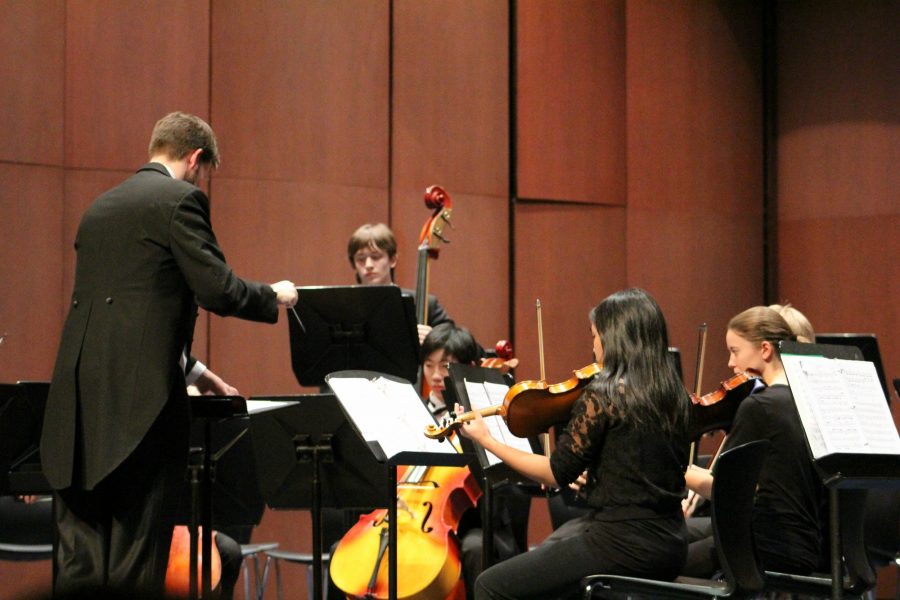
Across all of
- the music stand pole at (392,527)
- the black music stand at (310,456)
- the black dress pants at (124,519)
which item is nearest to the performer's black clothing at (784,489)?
the music stand pole at (392,527)

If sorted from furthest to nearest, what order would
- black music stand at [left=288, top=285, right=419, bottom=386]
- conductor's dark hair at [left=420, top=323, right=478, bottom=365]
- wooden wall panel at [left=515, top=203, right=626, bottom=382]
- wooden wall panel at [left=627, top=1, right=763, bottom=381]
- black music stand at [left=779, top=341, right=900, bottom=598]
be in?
wooden wall panel at [left=627, top=1, right=763, bottom=381]
wooden wall panel at [left=515, top=203, right=626, bottom=382]
conductor's dark hair at [left=420, top=323, right=478, bottom=365]
black music stand at [left=288, top=285, right=419, bottom=386]
black music stand at [left=779, top=341, right=900, bottom=598]

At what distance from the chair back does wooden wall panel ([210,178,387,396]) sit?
2.91 metres

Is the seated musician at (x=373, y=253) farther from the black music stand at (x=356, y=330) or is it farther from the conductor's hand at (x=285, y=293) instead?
the conductor's hand at (x=285, y=293)

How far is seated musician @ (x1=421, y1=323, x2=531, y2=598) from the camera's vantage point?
12.4ft

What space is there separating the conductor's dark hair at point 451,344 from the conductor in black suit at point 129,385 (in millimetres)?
1424

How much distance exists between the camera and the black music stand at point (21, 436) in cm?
328

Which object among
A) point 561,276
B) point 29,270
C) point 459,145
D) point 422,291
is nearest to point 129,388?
point 422,291

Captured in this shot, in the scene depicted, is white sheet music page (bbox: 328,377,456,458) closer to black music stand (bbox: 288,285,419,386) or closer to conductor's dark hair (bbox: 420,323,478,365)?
black music stand (bbox: 288,285,419,386)

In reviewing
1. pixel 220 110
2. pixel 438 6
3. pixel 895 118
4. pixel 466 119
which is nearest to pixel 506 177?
pixel 466 119

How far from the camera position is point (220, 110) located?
5.25 m

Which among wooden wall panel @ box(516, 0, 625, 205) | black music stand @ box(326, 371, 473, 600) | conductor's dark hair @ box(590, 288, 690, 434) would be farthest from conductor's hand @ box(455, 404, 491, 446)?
wooden wall panel @ box(516, 0, 625, 205)

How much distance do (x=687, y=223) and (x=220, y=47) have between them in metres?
2.72

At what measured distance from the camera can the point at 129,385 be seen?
283 cm

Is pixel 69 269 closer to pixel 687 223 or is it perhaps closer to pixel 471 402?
pixel 471 402
